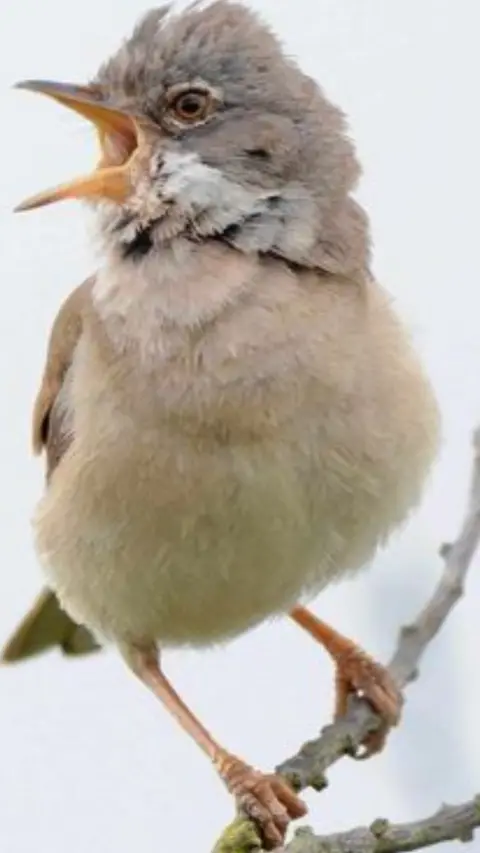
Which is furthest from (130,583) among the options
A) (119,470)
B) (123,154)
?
(123,154)

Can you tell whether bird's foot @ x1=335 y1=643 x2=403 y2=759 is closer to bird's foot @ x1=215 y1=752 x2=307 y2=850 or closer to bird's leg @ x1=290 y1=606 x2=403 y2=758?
bird's leg @ x1=290 y1=606 x2=403 y2=758

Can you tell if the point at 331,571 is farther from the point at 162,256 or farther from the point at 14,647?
the point at 14,647

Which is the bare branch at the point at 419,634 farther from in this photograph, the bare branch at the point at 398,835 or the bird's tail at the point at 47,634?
the bird's tail at the point at 47,634

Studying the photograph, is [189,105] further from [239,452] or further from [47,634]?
[47,634]

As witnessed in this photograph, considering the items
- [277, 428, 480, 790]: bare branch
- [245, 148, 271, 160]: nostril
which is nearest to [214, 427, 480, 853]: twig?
[277, 428, 480, 790]: bare branch

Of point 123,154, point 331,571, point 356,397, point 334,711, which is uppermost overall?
point 123,154

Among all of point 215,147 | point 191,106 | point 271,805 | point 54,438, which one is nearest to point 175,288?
point 215,147

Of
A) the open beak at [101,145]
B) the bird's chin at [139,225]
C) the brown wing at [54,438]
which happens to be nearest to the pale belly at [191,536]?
the brown wing at [54,438]
